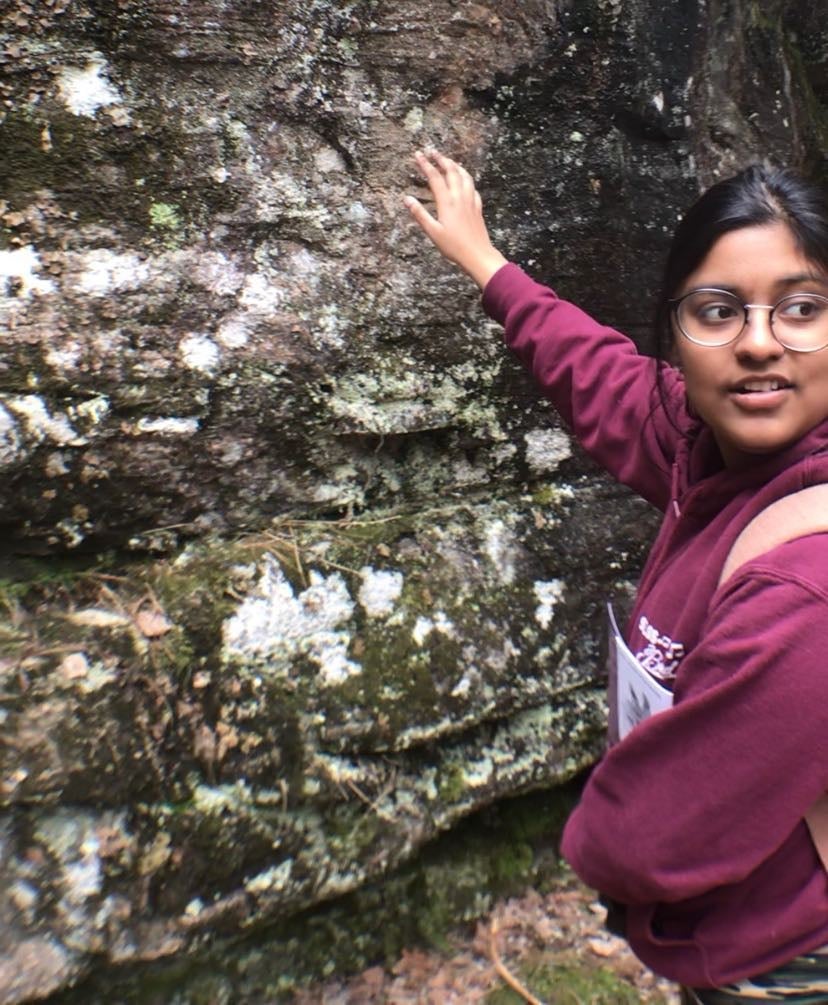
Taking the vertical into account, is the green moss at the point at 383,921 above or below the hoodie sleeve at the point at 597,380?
below

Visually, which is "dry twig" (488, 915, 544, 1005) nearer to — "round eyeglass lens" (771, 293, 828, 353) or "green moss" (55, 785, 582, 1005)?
"green moss" (55, 785, 582, 1005)

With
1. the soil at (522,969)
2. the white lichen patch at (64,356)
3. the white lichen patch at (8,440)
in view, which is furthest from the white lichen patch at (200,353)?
the soil at (522,969)

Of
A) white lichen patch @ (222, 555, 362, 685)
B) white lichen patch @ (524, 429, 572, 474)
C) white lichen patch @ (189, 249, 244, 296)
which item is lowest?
white lichen patch @ (222, 555, 362, 685)

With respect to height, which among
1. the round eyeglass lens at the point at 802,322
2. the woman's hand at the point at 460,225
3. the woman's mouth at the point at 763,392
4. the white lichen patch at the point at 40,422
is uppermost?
the round eyeglass lens at the point at 802,322

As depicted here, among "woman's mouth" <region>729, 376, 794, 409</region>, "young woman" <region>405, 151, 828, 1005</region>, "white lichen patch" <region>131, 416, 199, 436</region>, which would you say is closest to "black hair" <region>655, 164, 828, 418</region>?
"young woman" <region>405, 151, 828, 1005</region>

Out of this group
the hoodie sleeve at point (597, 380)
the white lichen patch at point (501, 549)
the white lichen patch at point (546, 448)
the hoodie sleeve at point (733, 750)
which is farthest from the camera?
the white lichen patch at point (546, 448)

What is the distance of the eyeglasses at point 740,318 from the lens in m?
1.05

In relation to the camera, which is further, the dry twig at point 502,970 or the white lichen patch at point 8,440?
the dry twig at point 502,970

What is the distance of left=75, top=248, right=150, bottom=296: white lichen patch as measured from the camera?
5.91 feet

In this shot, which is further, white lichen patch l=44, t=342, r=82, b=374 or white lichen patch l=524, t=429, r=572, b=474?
white lichen patch l=524, t=429, r=572, b=474

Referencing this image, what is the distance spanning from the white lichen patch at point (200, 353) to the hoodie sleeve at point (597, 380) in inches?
25.0

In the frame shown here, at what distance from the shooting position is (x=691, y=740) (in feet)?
3.12

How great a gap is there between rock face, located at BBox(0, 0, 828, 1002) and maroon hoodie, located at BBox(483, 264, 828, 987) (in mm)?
860

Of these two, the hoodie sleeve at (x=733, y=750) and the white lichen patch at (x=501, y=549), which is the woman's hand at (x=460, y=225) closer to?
the white lichen patch at (x=501, y=549)
